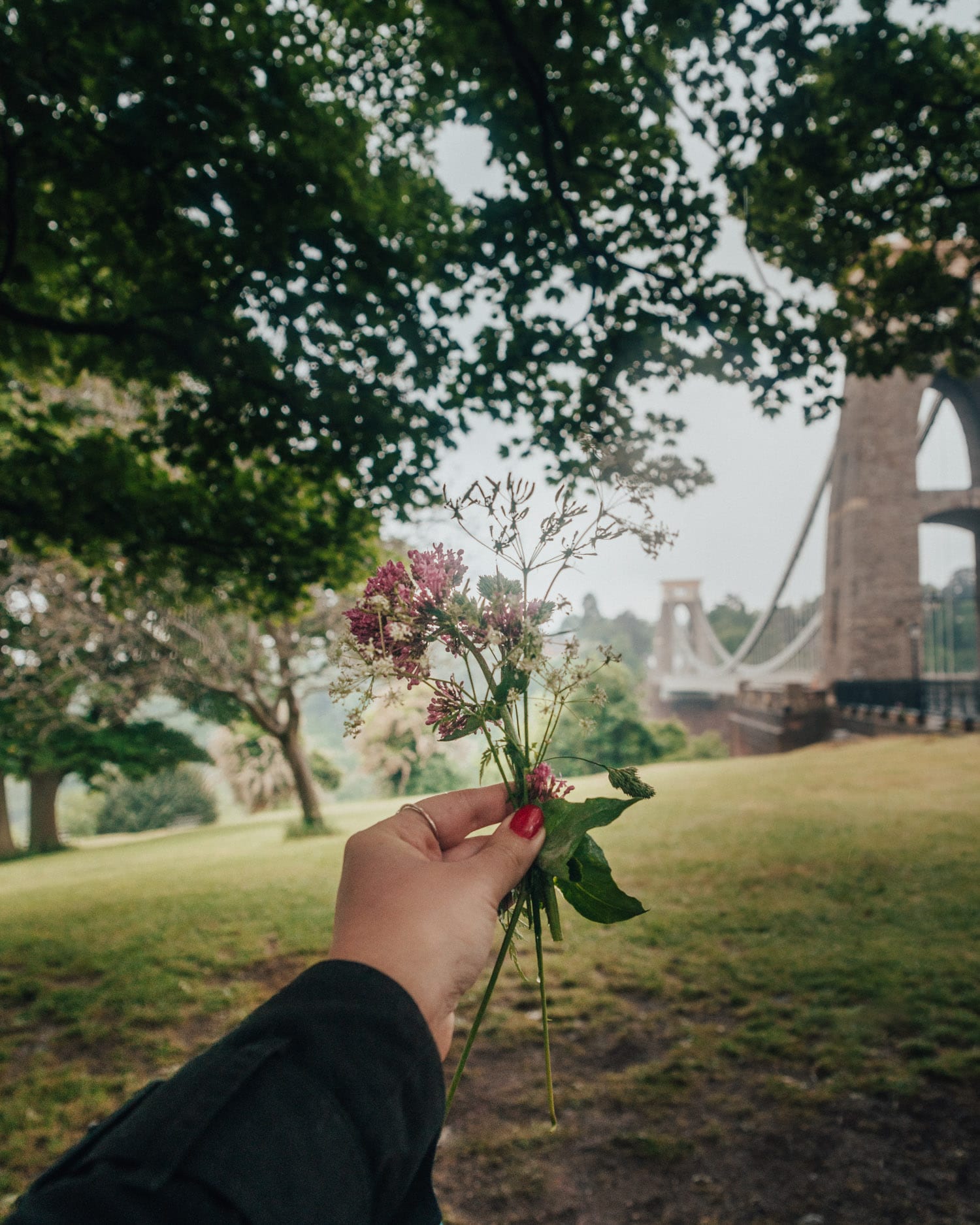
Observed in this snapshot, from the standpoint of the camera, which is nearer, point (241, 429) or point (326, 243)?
point (326, 243)

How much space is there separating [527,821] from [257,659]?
14028mm

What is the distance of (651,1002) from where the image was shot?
194 inches

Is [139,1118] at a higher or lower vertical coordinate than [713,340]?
lower

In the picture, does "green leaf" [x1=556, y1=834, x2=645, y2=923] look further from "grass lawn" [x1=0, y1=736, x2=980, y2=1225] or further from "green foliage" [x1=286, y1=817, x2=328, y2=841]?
"green foliage" [x1=286, y1=817, x2=328, y2=841]

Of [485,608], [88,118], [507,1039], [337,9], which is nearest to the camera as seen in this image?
[485,608]

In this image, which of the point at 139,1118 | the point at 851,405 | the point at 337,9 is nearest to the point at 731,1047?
the point at 139,1118

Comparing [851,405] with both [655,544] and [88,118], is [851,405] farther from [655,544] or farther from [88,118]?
[655,544]

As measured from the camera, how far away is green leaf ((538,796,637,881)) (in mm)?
1094

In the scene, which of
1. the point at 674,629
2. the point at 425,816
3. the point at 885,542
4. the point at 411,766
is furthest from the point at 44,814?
the point at 674,629

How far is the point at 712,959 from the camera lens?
18.2 ft

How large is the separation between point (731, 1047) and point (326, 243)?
6.35m

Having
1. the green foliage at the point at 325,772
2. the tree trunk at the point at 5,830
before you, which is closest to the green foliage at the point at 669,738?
the green foliage at the point at 325,772

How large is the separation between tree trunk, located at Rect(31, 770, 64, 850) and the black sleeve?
24641mm

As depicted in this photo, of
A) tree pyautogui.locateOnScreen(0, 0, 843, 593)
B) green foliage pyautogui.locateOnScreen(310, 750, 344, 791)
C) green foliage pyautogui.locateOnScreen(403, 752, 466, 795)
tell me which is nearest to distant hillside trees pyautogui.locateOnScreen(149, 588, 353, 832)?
green foliage pyautogui.locateOnScreen(403, 752, 466, 795)
